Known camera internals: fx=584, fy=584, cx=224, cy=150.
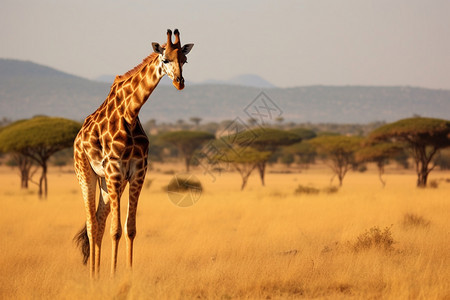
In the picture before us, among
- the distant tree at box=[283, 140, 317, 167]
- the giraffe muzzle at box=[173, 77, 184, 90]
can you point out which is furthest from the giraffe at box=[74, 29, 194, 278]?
the distant tree at box=[283, 140, 317, 167]

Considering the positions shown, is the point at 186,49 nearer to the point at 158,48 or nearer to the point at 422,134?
the point at 158,48

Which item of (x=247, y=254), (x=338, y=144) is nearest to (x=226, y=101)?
(x=338, y=144)

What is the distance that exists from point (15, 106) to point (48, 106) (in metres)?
9.72

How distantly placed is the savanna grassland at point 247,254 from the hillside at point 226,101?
149m

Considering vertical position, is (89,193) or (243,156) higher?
(243,156)

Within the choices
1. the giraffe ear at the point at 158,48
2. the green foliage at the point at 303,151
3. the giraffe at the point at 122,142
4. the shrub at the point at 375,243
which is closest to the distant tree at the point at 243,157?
the green foliage at the point at 303,151

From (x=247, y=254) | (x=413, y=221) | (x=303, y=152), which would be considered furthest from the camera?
(x=303, y=152)

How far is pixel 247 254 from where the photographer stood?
34.9 feet

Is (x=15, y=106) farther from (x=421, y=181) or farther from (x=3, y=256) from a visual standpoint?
(x=3, y=256)

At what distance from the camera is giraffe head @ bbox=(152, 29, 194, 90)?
6520mm

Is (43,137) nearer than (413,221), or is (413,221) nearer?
(413,221)

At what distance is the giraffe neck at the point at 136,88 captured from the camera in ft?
23.4

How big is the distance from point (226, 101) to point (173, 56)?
6844 inches

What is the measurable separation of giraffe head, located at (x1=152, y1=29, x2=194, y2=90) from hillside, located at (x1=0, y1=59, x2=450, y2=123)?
159 metres
